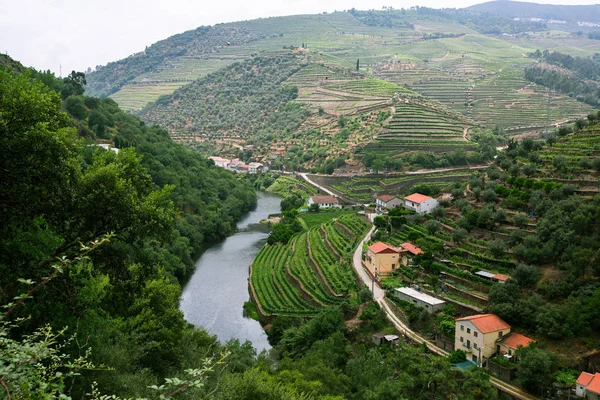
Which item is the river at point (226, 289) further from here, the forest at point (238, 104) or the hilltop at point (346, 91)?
the forest at point (238, 104)

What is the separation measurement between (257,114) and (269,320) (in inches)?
2408

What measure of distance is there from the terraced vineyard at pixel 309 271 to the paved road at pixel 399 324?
1.69ft

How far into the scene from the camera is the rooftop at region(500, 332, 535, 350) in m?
18.7

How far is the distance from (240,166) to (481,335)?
52708 millimetres

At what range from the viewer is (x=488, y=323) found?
63.9 feet

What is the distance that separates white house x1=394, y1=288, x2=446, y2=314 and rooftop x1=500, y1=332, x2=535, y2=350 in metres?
3.61

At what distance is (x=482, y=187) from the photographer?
30.5 metres

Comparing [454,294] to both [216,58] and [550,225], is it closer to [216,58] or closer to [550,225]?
[550,225]

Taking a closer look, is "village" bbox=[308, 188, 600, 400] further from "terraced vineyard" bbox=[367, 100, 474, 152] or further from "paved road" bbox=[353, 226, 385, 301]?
"terraced vineyard" bbox=[367, 100, 474, 152]

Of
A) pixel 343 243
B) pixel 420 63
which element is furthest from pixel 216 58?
pixel 343 243

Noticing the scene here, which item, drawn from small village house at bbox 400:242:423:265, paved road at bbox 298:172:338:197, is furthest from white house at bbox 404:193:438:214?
paved road at bbox 298:172:338:197

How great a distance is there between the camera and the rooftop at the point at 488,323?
62.9 ft

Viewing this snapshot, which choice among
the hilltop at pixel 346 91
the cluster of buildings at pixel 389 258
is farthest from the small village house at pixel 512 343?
the hilltop at pixel 346 91

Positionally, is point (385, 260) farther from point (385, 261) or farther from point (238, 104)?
point (238, 104)
